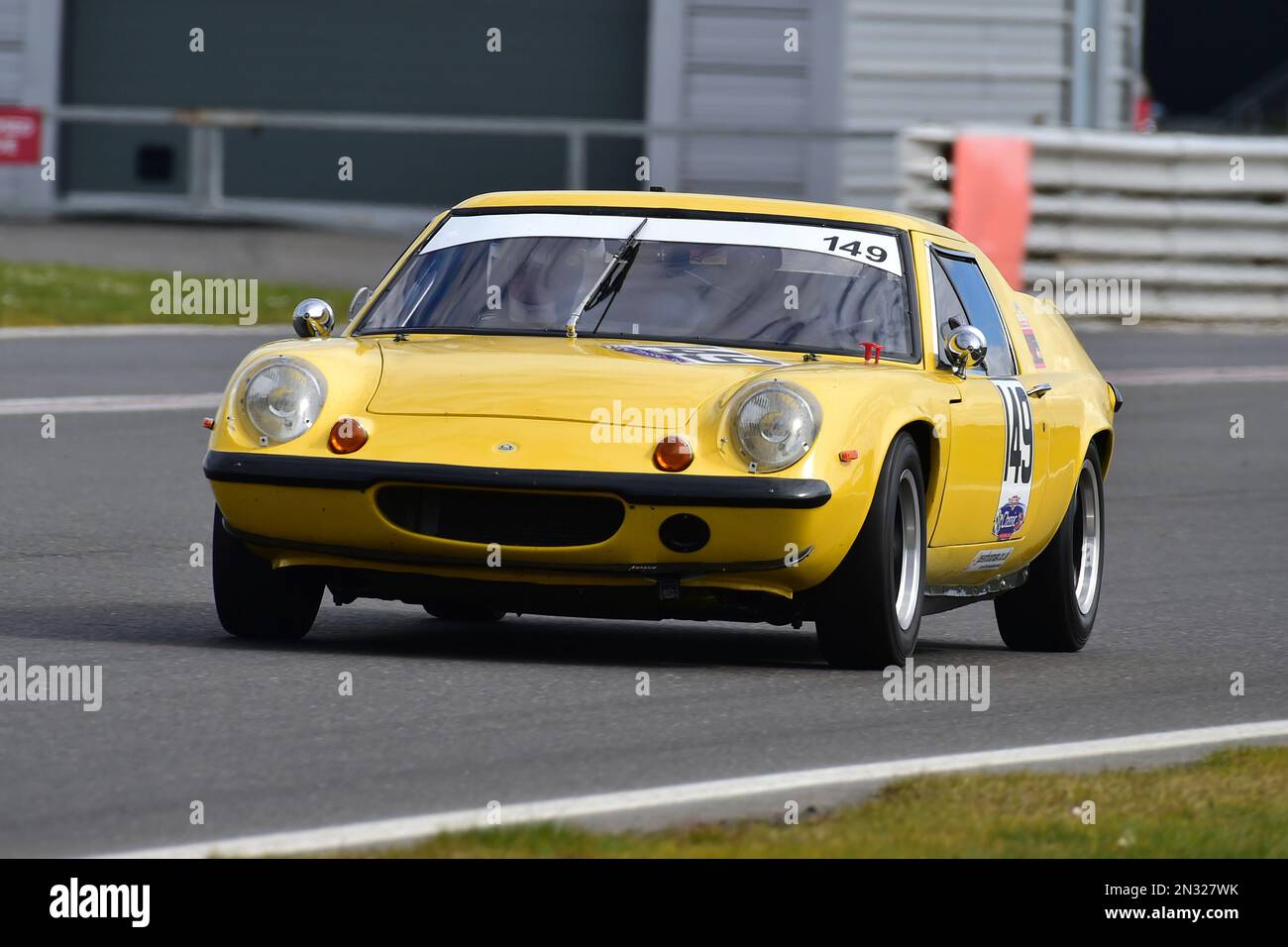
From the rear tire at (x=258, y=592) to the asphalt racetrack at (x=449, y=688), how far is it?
0.27ft

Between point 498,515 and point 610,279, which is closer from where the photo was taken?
point 498,515

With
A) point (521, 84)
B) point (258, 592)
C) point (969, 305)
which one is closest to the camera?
point (258, 592)

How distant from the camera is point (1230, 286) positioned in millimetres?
22812

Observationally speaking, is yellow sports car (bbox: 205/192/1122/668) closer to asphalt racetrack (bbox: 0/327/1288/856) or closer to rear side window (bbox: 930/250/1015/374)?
rear side window (bbox: 930/250/1015/374)

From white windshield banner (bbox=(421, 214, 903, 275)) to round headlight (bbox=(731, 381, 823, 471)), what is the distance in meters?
1.12

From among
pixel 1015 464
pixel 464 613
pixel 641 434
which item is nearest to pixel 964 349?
pixel 1015 464

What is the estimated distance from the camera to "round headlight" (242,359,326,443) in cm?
743

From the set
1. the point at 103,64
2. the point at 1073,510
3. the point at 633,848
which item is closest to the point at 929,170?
the point at 103,64

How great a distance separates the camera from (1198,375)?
19.3 m

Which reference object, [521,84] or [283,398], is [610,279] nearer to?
[283,398]

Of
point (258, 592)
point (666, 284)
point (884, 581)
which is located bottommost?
point (258, 592)

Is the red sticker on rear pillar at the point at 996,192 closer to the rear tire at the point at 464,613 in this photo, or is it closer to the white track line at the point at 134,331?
the white track line at the point at 134,331

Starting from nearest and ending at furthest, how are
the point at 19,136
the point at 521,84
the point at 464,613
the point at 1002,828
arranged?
1. the point at 1002,828
2. the point at 464,613
3. the point at 19,136
4. the point at 521,84

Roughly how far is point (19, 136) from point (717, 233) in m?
18.4
